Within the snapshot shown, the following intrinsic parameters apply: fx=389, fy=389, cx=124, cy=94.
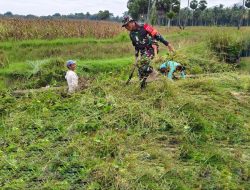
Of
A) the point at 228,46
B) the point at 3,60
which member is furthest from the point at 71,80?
the point at 228,46

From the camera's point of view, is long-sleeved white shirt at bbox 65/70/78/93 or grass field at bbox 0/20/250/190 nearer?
grass field at bbox 0/20/250/190

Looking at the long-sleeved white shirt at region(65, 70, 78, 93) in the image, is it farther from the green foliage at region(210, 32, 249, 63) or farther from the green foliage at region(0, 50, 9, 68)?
the green foliage at region(210, 32, 249, 63)

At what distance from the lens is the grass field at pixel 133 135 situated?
431 cm

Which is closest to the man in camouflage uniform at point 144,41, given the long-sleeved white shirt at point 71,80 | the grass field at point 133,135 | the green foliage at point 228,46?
the grass field at point 133,135

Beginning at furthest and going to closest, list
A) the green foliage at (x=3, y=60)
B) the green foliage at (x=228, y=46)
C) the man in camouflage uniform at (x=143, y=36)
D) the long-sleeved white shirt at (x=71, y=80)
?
1. the green foliage at (x=228, y=46)
2. the green foliage at (x=3, y=60)
3. the long-sleeved white shirt at (x=71, y=80)
4. the man in camouflage uniform at (x=143, y=36)

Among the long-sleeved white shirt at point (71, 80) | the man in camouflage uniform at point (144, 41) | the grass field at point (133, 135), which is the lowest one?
the grass field at point (133, 135)

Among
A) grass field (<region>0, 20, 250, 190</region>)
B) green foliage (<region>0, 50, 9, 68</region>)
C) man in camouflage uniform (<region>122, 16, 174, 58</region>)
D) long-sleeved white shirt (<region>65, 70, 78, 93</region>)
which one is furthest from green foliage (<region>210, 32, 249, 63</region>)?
long-sleeved white shirt (<region>65, 70, 78, 93</region>)

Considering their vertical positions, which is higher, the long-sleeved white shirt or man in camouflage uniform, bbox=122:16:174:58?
man in camouflage uniform, bbox=122:16:174:58

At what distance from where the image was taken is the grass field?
431cm

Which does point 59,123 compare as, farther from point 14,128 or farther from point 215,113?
point 215,113

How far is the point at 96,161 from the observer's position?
460 cm

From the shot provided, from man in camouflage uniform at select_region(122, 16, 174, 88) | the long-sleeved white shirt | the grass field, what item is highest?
man in camouflage uniform at select_region(122, 16, 174, 88)

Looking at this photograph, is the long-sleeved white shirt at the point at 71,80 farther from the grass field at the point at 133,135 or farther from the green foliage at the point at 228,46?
the green foliage at the point at 228,46

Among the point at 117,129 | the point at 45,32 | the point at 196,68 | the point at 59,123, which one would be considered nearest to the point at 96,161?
the point at 117,129
